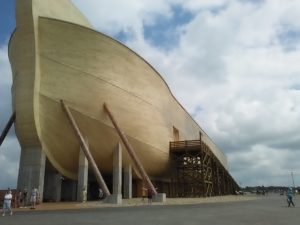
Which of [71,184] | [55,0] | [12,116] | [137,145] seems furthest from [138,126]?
[55,0]

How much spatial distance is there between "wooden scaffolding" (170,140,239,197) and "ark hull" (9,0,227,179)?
24.5ft

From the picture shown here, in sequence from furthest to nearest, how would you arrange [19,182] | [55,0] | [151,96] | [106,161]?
[151,96] → [106,161] → [55,0] → [19,182]

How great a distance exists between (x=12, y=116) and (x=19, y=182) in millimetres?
4657

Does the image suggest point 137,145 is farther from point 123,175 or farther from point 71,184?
point 71,184

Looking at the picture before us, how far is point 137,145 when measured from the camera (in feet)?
98.7

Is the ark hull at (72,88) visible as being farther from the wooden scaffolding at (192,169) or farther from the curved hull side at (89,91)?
the wooden scaffolding at (192,169)

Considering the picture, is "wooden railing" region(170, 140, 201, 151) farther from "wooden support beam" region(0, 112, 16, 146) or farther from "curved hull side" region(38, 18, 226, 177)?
"wooden support beam" region(0, 112, 16, 146)

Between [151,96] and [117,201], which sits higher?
[151,96]

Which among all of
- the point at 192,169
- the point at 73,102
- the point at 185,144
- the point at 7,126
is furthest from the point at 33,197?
the point at 192,169

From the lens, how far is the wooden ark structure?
77.3 ft

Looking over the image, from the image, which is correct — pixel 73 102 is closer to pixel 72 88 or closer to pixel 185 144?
pixel 72 88

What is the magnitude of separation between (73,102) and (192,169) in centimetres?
1670

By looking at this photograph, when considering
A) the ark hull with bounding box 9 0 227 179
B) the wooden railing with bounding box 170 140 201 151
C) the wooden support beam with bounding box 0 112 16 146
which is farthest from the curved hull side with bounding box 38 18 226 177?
the wooden railing with bounding box 170 140 201 151

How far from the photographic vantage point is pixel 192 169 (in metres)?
36.6
